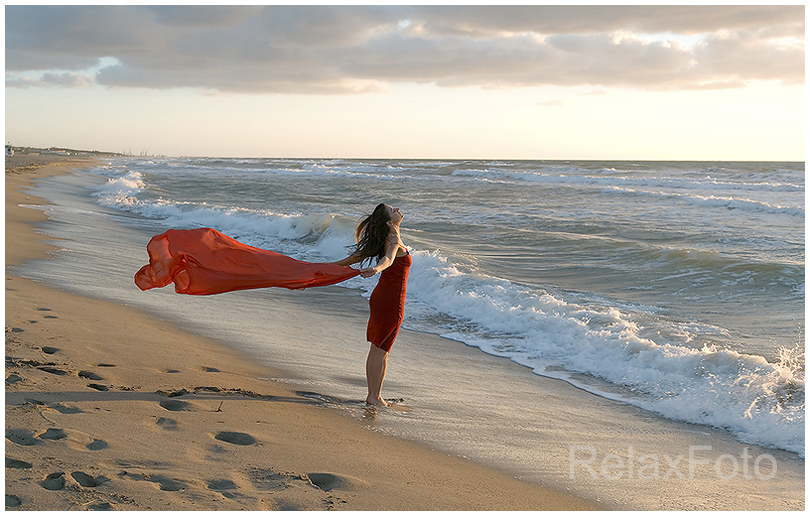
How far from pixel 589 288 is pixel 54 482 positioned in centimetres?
896

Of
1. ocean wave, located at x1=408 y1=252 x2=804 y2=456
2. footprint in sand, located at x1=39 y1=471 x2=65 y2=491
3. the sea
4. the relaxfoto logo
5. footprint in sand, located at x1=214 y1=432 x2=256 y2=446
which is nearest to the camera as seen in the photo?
footprint in sand, located at x1=39 y1=471 x2=65 y2=491

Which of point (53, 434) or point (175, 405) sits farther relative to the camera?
point (175, 405)

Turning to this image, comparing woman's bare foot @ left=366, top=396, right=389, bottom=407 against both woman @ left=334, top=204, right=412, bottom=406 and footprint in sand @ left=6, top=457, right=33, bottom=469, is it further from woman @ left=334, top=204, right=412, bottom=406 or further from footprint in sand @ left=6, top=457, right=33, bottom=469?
footprint in sand @ left=6, top=457, right=33, bottom=469

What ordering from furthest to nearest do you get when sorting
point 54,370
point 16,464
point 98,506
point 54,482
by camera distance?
point 54,370 → point 16,464 → point 54,482 → point 98,506

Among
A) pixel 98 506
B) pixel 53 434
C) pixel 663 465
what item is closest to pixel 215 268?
pixel 53 434

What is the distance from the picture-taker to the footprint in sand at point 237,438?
4.21m

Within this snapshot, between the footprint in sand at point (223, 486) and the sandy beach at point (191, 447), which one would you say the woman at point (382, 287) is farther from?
the footprint in sand at point (223, 486)

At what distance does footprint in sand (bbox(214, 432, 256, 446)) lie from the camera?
4.21 meters

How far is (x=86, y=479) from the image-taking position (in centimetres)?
341

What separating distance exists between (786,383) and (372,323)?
3951 mm

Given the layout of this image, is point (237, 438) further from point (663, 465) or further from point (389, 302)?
point (663, 465)

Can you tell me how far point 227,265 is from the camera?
547 centimetres

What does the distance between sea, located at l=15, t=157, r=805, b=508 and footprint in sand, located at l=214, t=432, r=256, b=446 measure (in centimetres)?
146

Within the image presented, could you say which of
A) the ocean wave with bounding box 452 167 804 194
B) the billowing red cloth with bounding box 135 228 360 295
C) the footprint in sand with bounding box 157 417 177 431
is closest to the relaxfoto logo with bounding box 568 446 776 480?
the billowing red cloth with bounding box 135 228 360 295
